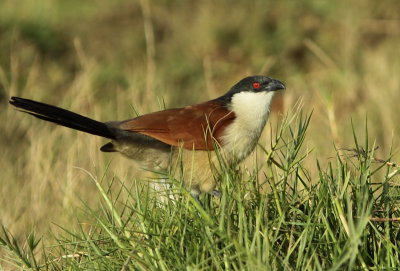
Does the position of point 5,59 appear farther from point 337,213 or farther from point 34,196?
point 337,213

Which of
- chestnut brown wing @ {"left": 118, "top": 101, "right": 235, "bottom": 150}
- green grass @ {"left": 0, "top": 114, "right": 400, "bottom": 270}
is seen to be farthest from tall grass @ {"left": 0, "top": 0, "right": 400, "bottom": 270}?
green grass @ {"left": 0, "top": 114, "right": 400, "bottom": 270}

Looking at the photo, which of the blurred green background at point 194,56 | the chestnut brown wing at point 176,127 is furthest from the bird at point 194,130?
the blurred green background at point 194,56

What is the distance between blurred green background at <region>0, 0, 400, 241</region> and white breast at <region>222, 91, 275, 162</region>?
5.02 ft

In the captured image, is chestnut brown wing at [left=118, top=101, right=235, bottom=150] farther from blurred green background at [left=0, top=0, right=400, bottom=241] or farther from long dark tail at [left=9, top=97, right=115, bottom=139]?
blurred green background at [left=0, top=0, right=400, bottom=241]

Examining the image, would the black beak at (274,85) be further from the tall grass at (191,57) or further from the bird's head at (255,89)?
the tall grass at (191,57)

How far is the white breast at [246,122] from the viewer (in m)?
3.36

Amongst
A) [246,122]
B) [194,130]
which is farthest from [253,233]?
[246,122]

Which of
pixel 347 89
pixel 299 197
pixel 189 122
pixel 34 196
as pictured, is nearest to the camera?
pixel 299 197

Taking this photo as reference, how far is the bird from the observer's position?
10.8 ft

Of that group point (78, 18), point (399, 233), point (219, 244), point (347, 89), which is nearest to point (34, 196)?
point (219, 244)

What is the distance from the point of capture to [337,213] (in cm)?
230

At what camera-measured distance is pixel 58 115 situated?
311 cm

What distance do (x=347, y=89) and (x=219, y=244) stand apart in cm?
480

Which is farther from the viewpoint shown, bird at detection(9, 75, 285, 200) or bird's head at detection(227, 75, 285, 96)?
bird's head at detection(227, 75, 285, 96)
